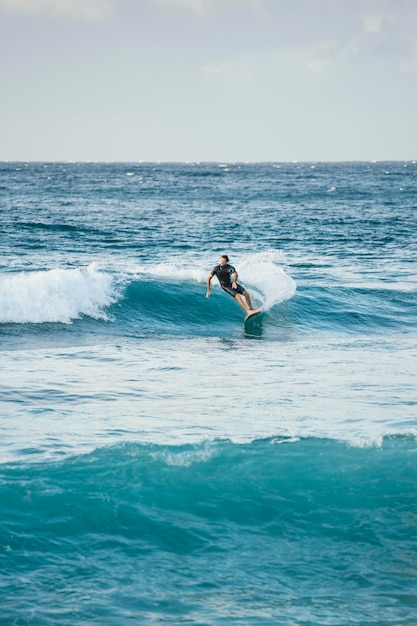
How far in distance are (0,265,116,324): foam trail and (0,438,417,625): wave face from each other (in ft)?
34.5

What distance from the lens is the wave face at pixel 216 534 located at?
6.32 metres

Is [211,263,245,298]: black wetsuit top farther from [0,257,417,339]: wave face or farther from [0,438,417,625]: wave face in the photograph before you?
[0,438,417,625]: wave face

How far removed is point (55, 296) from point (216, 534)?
13.5 meters

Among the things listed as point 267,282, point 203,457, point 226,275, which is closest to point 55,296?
point 226,275

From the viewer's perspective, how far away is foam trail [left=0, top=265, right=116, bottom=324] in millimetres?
18828

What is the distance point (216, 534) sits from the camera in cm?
745

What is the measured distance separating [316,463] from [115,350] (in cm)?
771

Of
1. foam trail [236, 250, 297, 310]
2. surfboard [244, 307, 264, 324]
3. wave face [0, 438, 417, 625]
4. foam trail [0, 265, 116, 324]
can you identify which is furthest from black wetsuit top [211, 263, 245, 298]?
wave face [0, 438, 417, 625]

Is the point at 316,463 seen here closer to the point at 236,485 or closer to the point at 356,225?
the point at 236,485

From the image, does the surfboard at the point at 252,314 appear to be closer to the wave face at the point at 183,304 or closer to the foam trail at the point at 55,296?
the wave face at the point at 183,304

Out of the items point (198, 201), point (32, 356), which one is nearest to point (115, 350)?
point (32, 356)

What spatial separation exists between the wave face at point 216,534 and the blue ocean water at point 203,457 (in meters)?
0.02

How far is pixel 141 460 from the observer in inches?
344

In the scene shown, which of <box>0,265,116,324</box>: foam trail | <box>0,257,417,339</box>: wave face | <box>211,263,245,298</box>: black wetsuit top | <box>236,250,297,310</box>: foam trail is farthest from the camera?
<box>236,250,297,310</box>: foam trail
